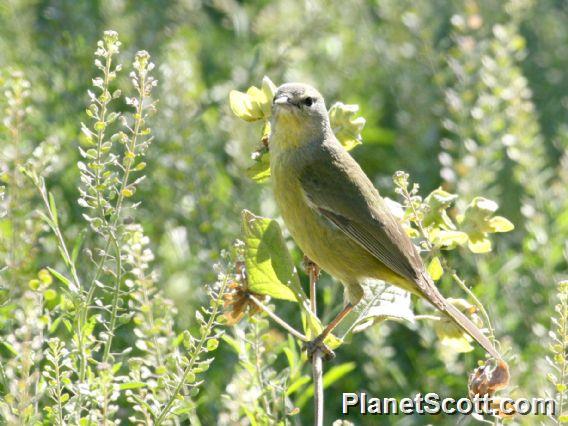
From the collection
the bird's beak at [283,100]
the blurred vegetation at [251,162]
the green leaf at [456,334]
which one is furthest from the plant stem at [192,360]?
the bird's beak at [283,100]

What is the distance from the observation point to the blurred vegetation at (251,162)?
8.27 ft

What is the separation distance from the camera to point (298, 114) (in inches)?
123

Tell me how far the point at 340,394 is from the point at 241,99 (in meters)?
1.67

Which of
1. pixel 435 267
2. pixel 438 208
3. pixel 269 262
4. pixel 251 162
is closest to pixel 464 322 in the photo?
pixel 435 267

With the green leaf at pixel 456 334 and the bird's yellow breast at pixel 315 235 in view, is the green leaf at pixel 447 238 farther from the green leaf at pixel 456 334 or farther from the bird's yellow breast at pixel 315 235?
the bird's yellow breast at pixel 315 235

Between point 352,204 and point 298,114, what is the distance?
33 centimetres

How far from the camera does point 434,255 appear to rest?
2387 mm

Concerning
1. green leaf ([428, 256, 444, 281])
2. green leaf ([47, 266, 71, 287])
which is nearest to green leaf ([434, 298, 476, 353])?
green leaf ([428, 256, 444, 281])

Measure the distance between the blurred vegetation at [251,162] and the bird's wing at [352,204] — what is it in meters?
0.25

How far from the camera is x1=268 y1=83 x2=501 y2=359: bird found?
2.93 meters

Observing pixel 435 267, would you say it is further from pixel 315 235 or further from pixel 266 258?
pixel 315 235

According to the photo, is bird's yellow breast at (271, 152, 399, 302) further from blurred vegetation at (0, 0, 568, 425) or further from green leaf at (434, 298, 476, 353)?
green leaf at (434, 298, 476, 353)

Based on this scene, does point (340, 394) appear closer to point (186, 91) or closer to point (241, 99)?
point (186, 91)

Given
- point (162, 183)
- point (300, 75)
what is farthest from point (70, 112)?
point (300, 75)
